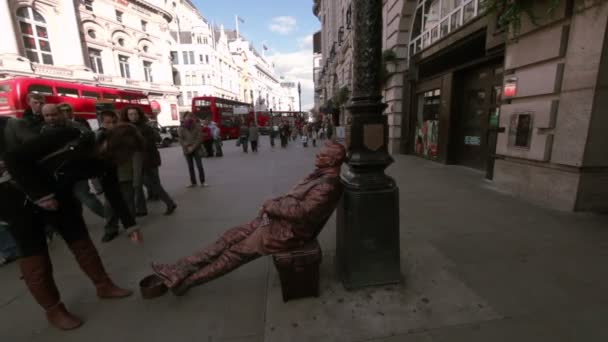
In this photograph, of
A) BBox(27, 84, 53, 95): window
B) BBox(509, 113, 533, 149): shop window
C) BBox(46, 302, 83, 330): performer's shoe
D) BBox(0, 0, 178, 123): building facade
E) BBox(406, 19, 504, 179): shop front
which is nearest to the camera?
BBox(46, 302, 83, 330): performer's shoe

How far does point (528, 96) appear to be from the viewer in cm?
451

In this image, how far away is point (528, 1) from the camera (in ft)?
13.4

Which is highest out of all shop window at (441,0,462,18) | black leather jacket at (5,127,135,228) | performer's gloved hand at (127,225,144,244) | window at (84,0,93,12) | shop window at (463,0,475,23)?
window at (84,0,93,12)

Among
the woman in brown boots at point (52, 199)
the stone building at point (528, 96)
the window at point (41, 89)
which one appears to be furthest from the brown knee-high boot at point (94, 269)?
the window at point (41, 89)

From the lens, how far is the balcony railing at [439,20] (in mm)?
6426

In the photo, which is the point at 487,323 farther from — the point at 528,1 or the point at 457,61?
the point at 457,61

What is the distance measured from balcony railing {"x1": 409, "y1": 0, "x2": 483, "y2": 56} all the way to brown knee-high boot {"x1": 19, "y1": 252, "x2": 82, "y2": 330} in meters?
8.03

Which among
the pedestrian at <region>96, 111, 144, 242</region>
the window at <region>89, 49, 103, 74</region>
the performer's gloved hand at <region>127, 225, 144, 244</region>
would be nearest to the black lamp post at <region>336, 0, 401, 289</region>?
the performer's gloved hand at <region>127, 225, 144, 244</region>

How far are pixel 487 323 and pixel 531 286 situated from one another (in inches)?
30.0

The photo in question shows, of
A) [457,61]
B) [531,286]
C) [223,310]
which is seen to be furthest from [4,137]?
Answer: [457,61]

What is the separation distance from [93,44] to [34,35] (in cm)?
500

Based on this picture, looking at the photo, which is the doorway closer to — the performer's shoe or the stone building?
the stone building

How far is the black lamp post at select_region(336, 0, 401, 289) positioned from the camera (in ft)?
7.01

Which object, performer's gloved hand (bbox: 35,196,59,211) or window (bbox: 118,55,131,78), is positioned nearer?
performer's gloved hand (bbox: 35,196,59,211)
